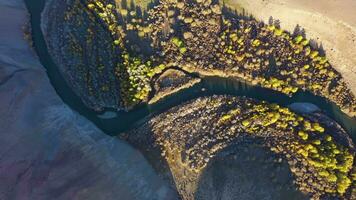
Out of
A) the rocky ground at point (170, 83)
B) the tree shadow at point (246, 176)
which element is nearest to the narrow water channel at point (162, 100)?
the rocky ground at point (170, 83)

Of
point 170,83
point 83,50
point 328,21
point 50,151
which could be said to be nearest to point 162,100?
point 170,83

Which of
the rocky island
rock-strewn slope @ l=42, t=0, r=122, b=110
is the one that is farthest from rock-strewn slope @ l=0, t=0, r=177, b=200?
rock-strewn slope @ l=42, t=0, r=122, b=110

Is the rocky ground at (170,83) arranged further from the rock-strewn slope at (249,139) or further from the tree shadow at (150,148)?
the tree shadow at (150,148)

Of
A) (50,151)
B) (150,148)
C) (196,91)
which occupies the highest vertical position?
(50,151)

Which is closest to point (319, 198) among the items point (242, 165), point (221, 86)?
point (242, 165)

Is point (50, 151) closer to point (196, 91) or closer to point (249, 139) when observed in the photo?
point (196, 91)

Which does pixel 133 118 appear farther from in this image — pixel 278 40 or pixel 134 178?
pixel 278 40

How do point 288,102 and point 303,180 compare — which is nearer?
point 303,180
